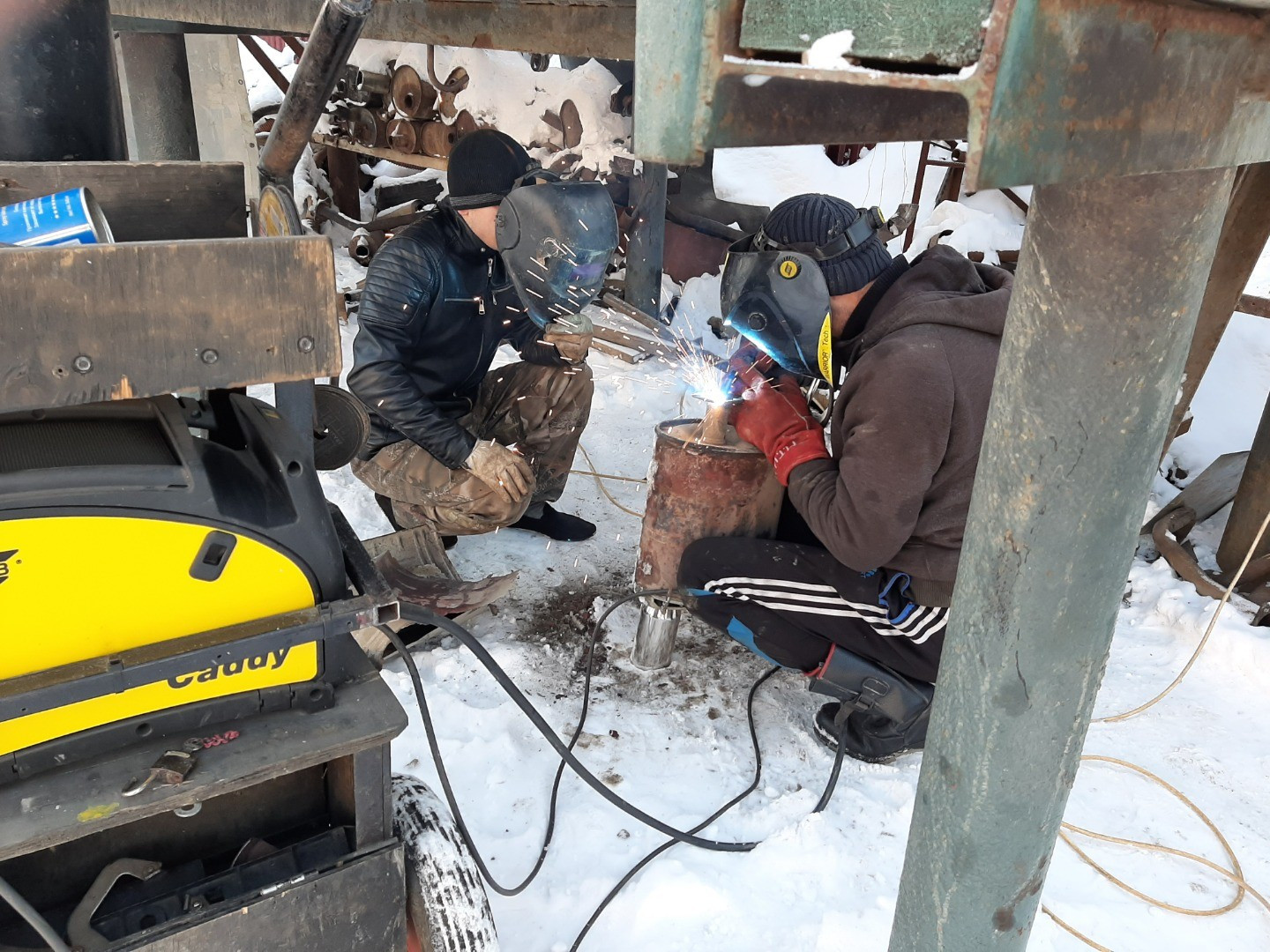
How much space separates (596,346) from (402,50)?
8.23 ft

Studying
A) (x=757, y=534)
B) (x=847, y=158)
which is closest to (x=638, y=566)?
(x=757, y=534)

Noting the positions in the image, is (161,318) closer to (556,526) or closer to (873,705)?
(873,705)

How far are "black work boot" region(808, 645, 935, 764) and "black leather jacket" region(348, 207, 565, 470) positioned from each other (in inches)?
55.6

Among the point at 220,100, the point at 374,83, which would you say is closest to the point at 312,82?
the point at 220,100

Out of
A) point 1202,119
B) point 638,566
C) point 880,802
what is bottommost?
point 880,802

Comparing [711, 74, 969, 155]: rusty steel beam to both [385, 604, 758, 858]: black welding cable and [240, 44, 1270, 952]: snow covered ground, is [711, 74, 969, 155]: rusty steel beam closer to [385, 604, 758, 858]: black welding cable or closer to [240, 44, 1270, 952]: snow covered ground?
[385, 604, 758, 858]: black welding cable

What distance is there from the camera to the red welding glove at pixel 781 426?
2398 millimetres

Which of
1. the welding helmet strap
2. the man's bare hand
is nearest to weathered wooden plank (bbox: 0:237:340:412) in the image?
the welding helmet strap

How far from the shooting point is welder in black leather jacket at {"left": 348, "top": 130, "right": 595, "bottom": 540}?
2.86 meters

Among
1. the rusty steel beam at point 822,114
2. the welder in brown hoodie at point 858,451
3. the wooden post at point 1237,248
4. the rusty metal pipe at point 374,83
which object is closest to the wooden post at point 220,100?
the rusty metal pipe at point 374,83

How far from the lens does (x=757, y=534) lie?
2.71 m

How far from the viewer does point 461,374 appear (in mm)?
3258

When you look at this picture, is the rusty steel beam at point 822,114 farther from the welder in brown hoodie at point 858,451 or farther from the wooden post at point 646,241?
the wooden post at point 646,241

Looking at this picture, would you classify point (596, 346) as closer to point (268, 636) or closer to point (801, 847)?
point (801, 847)
